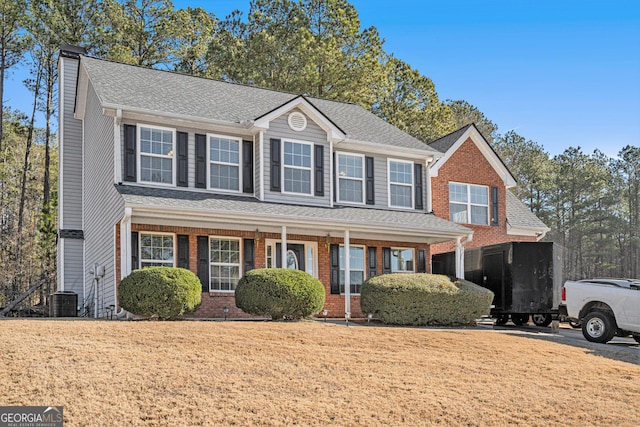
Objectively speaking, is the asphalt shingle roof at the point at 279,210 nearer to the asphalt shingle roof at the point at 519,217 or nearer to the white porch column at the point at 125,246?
the white porch column at the point at 125,246

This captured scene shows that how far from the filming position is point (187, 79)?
24.2 meters

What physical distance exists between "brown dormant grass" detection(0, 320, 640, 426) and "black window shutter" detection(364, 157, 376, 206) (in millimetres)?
9193

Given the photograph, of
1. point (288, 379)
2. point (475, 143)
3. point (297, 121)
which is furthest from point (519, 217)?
point (288, 379)

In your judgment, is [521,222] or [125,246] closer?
[125,246]

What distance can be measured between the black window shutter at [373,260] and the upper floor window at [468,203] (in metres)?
4.84

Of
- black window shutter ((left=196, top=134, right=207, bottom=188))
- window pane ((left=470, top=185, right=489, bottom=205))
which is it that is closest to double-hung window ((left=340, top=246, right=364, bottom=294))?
black window shutter ((left=196, top=134, right=207, bottom=188))

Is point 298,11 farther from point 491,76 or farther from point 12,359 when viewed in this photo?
point 12,359

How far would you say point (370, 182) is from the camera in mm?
23078

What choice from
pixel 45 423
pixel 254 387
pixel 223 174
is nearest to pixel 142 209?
pixel 223 174

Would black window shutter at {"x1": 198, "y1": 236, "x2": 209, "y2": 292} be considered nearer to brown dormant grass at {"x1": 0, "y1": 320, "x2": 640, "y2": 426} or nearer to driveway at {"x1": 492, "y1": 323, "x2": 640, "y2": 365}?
brown dormant grass at {"x1": 0, "y1": 320, "x2": 640, "y2": 426}

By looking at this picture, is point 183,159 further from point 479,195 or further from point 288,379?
point 479,195

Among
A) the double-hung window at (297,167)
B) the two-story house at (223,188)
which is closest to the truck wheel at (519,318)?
the two-story house at (223,188)

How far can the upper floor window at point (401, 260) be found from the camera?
23.1m

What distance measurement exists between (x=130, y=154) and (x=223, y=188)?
2.84 m
